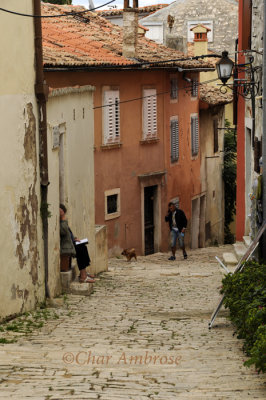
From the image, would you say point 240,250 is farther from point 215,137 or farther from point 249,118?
point 215,137

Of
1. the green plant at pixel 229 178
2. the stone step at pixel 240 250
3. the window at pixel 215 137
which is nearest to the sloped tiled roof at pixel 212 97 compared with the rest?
the window at pixel 215 137

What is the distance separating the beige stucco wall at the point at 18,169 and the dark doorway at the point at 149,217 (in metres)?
14.1

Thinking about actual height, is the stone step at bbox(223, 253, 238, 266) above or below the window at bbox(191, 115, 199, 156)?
below

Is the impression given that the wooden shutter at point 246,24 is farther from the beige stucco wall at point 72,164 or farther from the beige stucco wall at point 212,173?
the beige stucco wall at point 212,173

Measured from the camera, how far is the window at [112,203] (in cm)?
2278

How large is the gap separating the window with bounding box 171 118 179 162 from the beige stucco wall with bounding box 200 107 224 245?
3629 millimetres

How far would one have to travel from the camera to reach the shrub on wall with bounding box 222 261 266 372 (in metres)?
7.09

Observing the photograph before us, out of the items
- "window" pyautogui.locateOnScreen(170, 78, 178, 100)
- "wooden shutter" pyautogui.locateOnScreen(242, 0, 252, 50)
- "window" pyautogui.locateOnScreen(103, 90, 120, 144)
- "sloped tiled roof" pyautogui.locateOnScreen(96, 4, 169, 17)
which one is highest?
"sloped tiled roof" pyautogui.locateOnScreen(96, 4, 169, 17)

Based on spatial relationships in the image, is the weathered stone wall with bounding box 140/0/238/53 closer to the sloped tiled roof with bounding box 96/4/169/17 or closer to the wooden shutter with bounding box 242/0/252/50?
the sloped tiled roof with bounding box 96/4/169/17

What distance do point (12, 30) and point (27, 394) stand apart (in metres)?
5.56

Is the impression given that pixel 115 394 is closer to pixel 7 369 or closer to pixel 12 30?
pixel 7 369

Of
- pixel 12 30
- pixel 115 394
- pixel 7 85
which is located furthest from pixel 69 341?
pixel 12 30

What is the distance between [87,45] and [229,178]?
13.5m

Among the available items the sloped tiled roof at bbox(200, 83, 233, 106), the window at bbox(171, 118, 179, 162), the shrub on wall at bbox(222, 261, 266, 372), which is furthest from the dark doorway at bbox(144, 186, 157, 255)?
the shrub on wall at bbox(222, 261, 266, 372)
